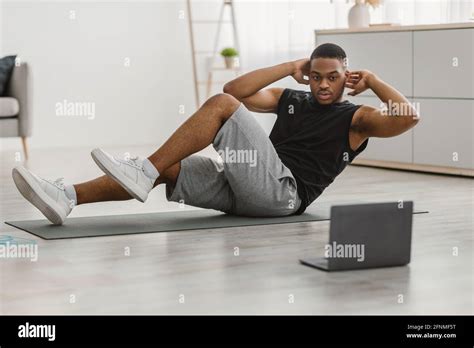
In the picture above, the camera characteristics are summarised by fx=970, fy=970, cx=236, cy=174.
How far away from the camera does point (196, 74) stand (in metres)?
8.67

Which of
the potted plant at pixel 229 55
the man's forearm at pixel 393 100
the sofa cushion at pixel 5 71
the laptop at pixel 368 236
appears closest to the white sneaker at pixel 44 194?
the laptop at pixel 368 236

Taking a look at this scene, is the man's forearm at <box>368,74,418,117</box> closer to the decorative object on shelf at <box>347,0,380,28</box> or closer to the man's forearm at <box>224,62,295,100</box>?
the man's forearm at <box>224,62,295,100</box>

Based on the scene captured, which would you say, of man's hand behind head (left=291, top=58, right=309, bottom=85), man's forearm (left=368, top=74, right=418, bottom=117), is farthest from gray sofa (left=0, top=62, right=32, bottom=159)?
man's forearm (left=368, top=74, right=418, bottom=117)

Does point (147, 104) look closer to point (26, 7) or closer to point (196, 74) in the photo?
point (196, 74)

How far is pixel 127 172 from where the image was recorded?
3627 millimetres

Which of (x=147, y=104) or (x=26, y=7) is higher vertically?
(x=26, y=7)

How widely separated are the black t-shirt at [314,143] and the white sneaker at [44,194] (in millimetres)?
899

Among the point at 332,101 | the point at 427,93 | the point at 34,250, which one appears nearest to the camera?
the point at 34,250

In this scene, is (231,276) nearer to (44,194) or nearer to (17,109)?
(44,194)

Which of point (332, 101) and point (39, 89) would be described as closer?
point (332, 101)

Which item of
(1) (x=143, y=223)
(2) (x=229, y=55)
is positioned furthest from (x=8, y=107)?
(1) (x=143, y=223)

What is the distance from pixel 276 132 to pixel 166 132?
471 cm

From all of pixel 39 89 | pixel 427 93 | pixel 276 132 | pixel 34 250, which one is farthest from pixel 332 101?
pixel 39 89
